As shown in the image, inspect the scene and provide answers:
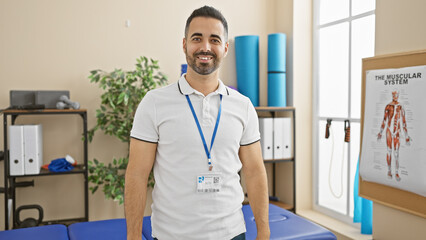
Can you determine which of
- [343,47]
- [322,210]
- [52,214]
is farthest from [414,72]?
[52,214]

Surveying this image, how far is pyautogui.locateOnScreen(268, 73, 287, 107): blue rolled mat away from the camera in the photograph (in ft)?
11.6

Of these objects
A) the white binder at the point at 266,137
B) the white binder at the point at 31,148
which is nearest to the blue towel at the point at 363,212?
the white binder at the point at 266,137

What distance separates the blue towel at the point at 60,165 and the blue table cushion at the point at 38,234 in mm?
679

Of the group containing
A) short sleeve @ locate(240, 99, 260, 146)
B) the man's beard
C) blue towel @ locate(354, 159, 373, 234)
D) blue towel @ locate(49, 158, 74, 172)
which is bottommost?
blue towel @ locate(354, 159, 373, 234)

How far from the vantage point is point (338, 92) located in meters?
3.40

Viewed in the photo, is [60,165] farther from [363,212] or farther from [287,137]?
[363,212]

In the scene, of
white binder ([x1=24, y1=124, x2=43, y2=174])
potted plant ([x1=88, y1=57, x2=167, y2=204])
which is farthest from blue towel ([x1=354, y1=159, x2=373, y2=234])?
white binder ([x1=24, y1=124, x2=43, y2=174])

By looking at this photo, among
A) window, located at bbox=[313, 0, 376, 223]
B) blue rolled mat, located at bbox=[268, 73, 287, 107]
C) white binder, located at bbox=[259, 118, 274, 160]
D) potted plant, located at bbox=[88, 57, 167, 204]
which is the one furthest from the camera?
blue rolled mat, located at bbox=[268, 73, 287, 107]

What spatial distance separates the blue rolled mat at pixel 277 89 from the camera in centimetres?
354

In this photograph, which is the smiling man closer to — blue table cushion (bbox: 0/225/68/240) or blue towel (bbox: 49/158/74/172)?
blue table cushion (bbox: 0/225/68/240)

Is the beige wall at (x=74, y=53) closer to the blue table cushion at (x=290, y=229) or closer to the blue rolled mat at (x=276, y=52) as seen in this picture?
the blue rolled mat at (x=276, y=52)

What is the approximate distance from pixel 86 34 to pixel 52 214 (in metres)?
1.56

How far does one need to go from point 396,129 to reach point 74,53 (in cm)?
255

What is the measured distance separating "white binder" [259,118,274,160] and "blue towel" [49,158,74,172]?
1649mm
